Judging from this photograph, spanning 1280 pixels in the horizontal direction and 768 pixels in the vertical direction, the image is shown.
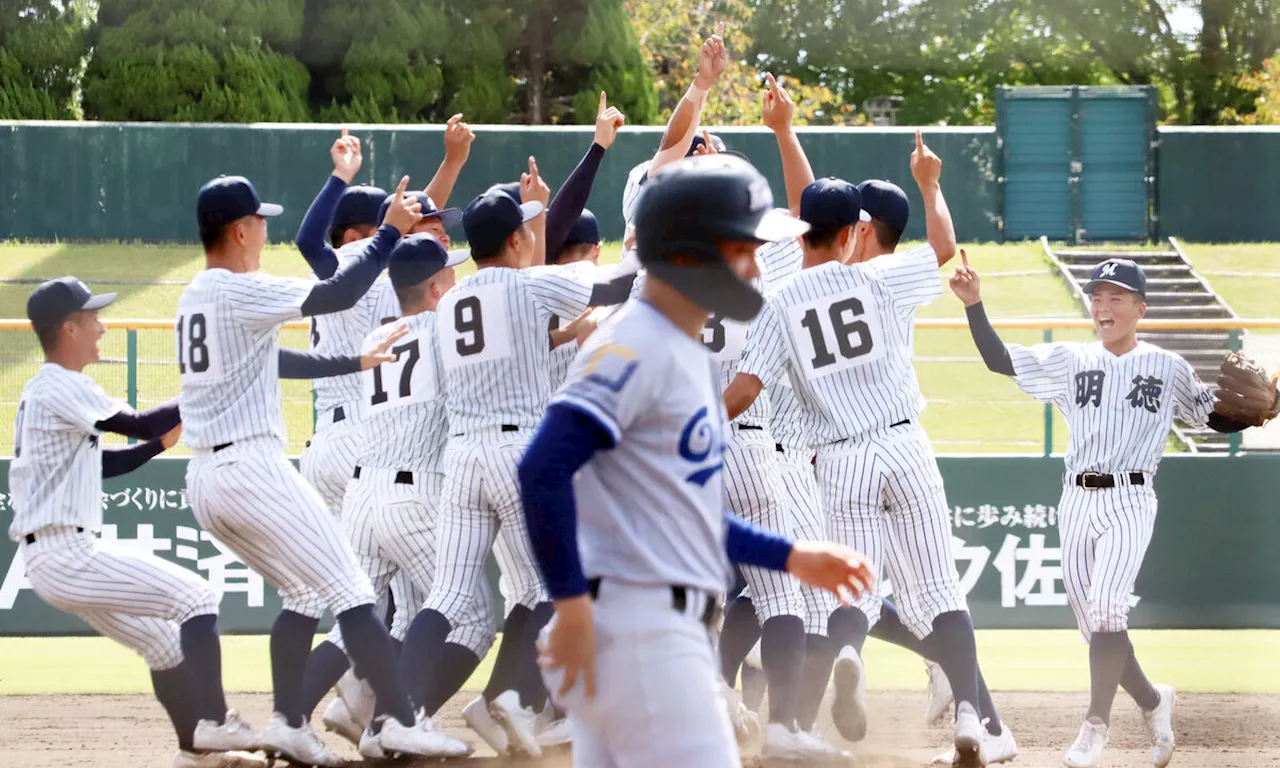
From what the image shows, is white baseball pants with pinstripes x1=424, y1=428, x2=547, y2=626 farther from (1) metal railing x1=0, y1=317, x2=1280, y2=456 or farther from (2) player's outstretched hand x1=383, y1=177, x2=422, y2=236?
(1) metal railing x1=0, y1=317, x2=1280, y2=456

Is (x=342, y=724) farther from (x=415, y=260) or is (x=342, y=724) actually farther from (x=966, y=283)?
(x=966, y=283)

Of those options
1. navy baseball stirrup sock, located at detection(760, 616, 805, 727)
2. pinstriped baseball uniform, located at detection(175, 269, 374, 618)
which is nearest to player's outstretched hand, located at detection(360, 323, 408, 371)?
pinstriped baseball uniform, located at detection(175, 269, 374, 618)

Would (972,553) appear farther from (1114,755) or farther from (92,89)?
(92,89)

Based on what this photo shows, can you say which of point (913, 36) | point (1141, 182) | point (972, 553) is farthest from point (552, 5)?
point (972, 553)

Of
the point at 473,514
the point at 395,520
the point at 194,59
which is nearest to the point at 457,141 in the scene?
the point at 395,520

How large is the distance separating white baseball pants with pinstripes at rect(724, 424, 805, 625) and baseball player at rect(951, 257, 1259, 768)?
3.26ft

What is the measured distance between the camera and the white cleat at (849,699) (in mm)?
5918

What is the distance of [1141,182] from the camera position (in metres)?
22.7

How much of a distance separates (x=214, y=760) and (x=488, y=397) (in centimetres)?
160

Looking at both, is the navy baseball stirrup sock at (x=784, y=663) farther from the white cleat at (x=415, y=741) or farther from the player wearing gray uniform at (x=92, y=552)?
the player wearing gray uniform at (x=92, y=552)

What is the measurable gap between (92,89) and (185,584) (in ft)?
59.3

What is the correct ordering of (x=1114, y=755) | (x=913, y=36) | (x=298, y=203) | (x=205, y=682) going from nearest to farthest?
(x=205, y=682), (x=1114, y=755), (x=298, y=203), (x=913, y=36)

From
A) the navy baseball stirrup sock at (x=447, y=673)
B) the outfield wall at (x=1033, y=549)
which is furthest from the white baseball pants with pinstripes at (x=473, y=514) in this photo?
the outfield wall at (x=1033, y=549)

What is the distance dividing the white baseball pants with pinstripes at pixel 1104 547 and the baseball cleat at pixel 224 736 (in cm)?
309
